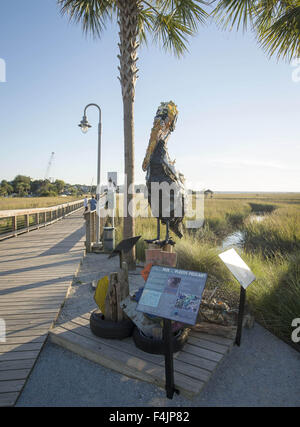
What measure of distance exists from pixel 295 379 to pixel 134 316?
1613 mm

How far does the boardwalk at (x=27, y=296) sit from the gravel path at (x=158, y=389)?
0.14 metres

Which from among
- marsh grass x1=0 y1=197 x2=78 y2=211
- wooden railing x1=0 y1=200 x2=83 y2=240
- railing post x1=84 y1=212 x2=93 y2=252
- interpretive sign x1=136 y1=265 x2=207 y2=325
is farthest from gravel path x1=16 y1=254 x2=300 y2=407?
marsh grass x1=0 y1=197 x2=78 y2=211

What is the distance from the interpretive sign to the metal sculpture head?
1.81 meters

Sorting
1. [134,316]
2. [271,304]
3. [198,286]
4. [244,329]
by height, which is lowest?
[244,329]

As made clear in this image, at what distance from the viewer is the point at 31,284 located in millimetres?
4559

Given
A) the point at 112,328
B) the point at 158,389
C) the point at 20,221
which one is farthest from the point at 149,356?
the point at 20,221

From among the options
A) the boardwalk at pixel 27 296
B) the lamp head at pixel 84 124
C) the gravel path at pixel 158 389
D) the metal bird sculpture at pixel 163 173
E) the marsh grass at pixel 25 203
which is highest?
the lamp head at pixel 84 124

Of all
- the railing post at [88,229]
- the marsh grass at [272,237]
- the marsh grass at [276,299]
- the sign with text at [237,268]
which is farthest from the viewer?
the marsh grass at [272,237]

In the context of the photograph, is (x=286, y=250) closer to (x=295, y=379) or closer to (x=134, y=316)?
(x=295, y=379)

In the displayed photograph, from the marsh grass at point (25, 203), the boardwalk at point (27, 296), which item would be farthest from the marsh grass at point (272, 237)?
the marsh grass at point (25, 203)

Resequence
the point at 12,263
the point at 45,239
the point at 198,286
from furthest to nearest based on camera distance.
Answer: the point at 45,239, the point at 12,263, the point at 198,286

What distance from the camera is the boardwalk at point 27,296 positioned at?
7.80 feet

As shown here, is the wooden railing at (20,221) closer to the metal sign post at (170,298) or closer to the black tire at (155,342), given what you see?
the black tire at (155,342)
